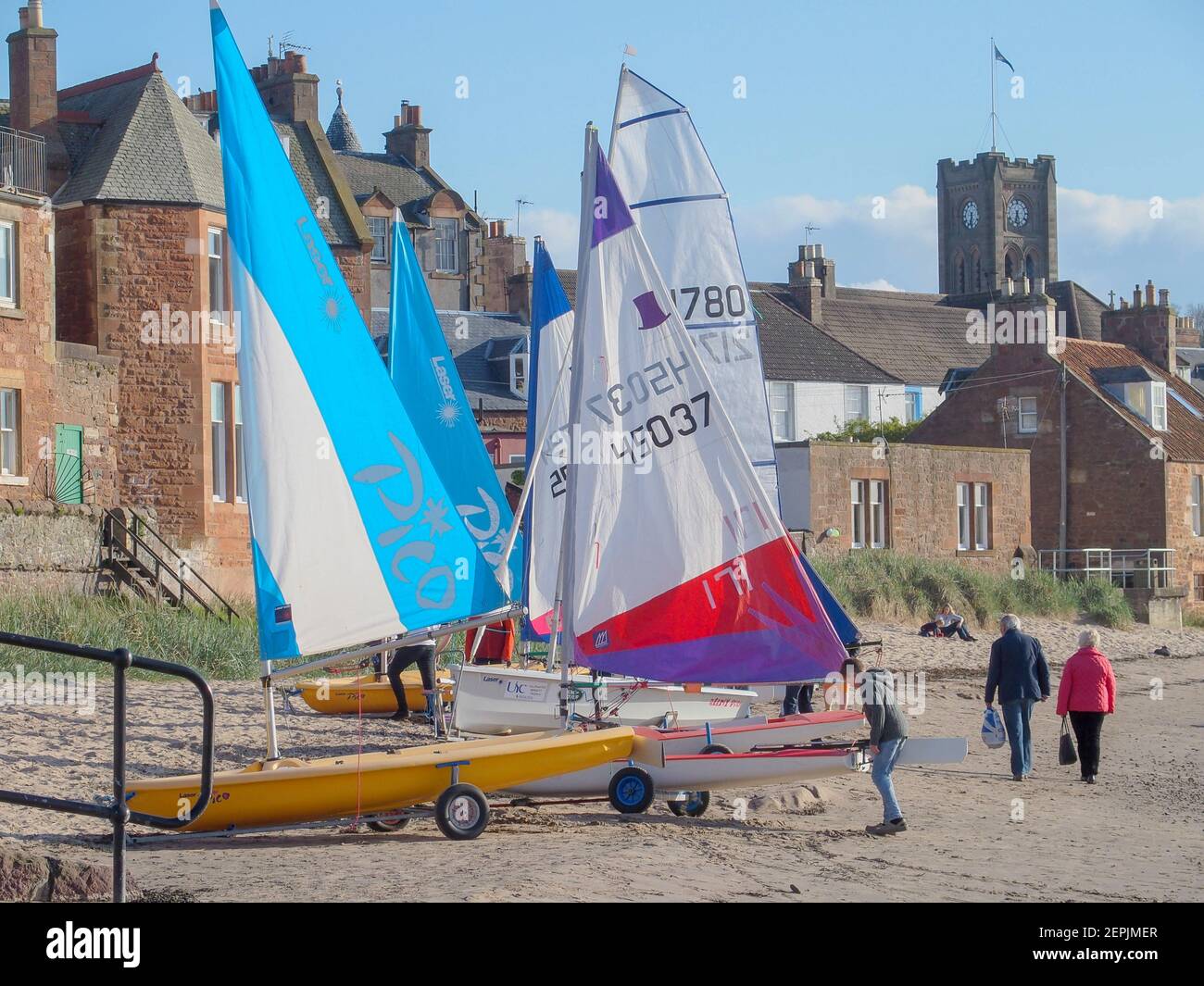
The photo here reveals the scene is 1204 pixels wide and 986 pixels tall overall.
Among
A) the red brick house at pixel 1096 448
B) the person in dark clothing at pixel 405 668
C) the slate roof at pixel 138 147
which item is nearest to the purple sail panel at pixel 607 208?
the person in dark clothing at pixel 405 668

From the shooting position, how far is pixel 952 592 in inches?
1335

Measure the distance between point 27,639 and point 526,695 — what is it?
9866 mm

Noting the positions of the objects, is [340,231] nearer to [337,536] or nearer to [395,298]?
[395,298]

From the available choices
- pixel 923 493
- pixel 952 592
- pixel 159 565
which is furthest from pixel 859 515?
pixel 159 565

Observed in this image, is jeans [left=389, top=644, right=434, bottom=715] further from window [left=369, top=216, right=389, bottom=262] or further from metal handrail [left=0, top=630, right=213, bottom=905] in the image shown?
window [left=369, top=216, right=389, bottom=262]

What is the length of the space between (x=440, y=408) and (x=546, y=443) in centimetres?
183

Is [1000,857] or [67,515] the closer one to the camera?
[1000,857]

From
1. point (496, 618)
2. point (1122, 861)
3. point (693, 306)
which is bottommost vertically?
point (1122, 861)

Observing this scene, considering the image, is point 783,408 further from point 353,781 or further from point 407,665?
point 353,781

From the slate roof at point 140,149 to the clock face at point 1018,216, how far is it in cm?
9311

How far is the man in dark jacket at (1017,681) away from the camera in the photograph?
15.8 metres

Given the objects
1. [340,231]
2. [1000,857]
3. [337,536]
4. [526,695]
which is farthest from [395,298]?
[340,231]

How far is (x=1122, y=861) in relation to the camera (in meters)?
11.7

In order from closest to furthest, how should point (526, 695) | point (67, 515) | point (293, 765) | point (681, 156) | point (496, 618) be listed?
point (293, 765)
point (496, 618)
point (526, 695)
point (681, 156)
point (67, 515)
